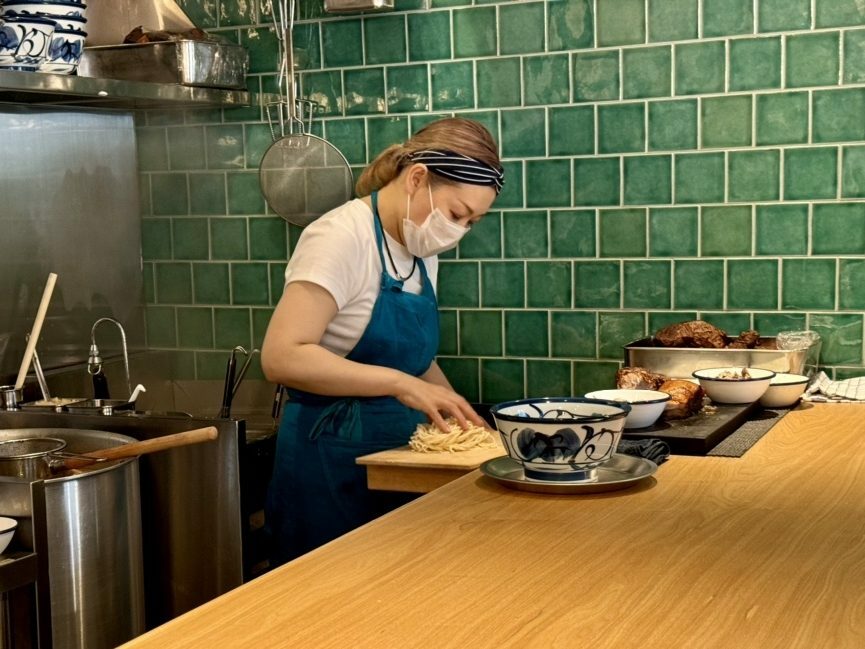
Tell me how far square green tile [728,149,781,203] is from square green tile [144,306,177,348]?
1975mm

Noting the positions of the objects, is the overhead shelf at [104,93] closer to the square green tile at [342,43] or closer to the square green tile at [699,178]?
the square green tile at [342,43]

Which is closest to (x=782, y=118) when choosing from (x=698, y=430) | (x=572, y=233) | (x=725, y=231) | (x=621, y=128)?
(x=725, y=231)

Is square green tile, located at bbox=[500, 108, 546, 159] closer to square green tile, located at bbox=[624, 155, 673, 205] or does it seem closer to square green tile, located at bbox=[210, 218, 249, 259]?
square green tile, located at bbox=[624, 155, 673, 205]

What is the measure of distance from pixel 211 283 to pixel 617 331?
1458 millimetres

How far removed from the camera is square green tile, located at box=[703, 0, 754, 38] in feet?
11.2

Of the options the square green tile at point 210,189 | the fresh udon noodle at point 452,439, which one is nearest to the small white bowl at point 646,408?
the fresh udon noodle at point 452,439

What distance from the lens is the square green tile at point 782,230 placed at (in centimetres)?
343

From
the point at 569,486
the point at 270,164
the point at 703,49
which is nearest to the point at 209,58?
the point at 270,164

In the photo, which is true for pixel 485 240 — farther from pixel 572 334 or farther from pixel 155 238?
pixel 155 238

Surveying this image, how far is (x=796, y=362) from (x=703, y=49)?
102 cm

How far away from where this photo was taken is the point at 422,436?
246cm

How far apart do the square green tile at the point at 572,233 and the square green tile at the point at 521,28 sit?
0.52 metres

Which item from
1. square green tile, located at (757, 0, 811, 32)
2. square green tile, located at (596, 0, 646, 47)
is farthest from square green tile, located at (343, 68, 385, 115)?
square green tile, located at (757, 0, 811, 32)

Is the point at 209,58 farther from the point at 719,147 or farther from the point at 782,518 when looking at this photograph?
the point at 782,518
